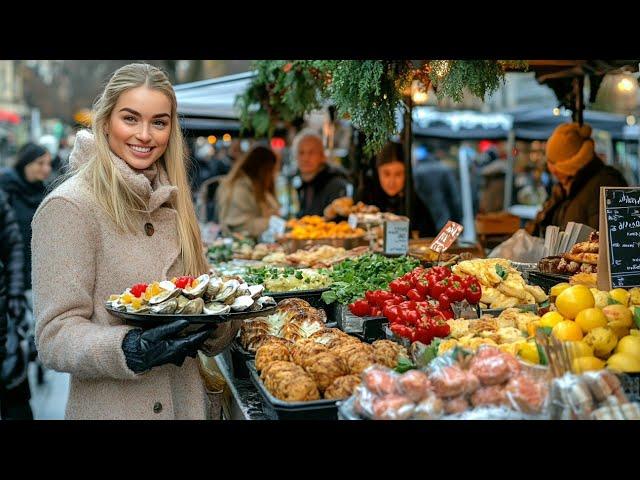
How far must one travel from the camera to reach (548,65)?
605 cm

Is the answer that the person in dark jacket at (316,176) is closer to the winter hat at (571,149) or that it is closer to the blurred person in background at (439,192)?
the winter hat at (571,149)

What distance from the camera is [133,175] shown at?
3139 millimetres

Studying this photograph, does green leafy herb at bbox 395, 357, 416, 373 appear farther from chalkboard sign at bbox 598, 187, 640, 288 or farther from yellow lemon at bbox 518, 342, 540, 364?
chalkboard sign at bbox 598, 187, 640, 288

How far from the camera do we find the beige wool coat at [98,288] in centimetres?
284

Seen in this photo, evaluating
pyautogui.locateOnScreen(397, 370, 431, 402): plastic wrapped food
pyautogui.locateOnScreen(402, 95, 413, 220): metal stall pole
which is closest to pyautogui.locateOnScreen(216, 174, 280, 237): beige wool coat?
pyautogui.locateOnScreen(402, 95, 413, 220): metal stall pole

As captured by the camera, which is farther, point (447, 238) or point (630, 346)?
point (447, 238)

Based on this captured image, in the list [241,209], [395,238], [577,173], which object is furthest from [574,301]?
[241,209]

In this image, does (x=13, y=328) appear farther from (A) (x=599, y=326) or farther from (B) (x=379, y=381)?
(A) (x=599, y=326)

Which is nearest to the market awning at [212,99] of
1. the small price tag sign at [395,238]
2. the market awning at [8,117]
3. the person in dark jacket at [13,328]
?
the person in dark jacket at [13,328]

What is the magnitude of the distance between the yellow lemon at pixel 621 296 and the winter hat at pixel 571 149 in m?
3.87

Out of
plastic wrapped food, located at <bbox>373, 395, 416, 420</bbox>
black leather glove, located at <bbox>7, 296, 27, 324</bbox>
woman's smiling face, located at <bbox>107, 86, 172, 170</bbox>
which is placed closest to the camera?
plastic wrapped food, located at <bbox>373, 395, 416, 420</bbox>

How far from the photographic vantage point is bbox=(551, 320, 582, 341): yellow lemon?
311cm

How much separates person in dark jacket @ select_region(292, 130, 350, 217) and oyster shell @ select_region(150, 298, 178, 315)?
678cm

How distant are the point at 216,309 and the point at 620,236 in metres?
1.96
